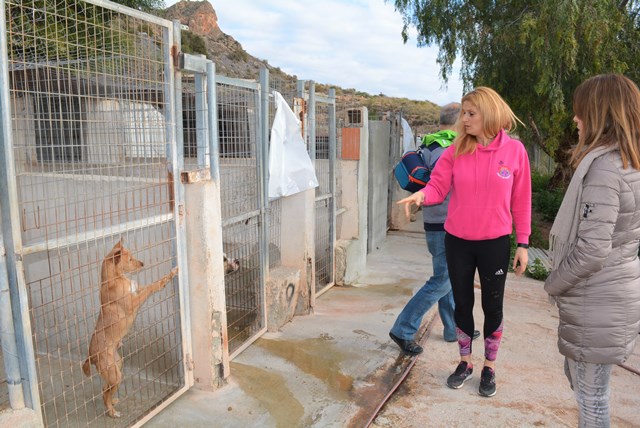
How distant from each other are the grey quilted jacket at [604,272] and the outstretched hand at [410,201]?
0.86 metres

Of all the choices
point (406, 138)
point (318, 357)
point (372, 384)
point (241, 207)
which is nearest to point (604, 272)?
point (372, 384)

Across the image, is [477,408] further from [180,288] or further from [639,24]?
[639,24]

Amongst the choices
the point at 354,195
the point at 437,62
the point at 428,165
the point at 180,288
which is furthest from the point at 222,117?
the point at 437,62

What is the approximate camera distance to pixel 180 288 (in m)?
3.26

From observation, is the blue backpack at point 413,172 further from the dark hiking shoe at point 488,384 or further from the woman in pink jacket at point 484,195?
the dark hiking shoe at point 488,384

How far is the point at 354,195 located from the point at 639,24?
7196 millimetres

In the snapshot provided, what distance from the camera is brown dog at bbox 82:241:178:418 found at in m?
2.93

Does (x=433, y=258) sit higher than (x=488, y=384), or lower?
higher

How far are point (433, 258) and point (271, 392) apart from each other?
1.51 meters

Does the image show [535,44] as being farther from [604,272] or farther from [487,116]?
[604,272]

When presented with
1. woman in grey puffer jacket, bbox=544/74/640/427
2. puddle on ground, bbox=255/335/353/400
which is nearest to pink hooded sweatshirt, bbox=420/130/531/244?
woman in grey puffer jacket, bbox=544/74/640/427

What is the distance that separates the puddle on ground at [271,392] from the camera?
3.21m

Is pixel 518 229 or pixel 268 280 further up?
pixel 518 229

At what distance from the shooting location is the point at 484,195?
10.3ft
